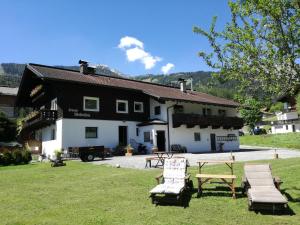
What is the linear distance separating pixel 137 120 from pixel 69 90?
7.79 m

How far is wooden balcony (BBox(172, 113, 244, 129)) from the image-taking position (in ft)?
100

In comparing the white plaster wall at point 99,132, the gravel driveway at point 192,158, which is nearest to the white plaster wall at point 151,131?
the white plaster wall at point 99,132

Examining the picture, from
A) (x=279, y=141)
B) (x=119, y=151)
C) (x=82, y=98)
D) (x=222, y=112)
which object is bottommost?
(x=119, y=151)

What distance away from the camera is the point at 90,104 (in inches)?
1100

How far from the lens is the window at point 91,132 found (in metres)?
27.2

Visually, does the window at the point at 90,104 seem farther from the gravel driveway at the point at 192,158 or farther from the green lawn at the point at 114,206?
the green lawn at the point at 114,206

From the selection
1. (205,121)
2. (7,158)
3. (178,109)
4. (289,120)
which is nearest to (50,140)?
(7,158)

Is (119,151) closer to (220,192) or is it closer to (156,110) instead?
(156,110)

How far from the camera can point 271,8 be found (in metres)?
7.73

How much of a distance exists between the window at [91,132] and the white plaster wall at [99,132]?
0.29 m

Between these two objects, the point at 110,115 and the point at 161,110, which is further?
the point at 161,110

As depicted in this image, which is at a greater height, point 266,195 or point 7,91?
point 7,91

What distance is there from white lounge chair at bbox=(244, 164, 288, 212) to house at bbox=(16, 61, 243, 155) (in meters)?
19.7

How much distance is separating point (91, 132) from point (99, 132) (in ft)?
2.51
